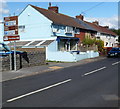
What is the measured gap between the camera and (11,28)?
1459 cm

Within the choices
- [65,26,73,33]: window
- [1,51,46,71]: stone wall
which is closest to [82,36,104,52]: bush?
[65,26,73,33]: window

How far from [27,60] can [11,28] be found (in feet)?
11.3

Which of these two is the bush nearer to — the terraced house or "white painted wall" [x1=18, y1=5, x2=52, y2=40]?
the terraced house

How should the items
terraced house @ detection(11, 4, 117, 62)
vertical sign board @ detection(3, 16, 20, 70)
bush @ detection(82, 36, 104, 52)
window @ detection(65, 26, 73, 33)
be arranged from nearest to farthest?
vertical sign board @ detection(3, 16, 20, 70) → terraced house @ detection(11, 4, 117, 62) → window @ detection(65, 26, 73, 33) → bush @ detection(82, 36, 104, 52)

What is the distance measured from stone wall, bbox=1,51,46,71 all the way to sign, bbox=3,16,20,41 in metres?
1.63

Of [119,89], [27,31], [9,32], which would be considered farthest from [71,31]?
[119,89]

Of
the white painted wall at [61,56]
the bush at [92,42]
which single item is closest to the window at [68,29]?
the bush at [92,42]

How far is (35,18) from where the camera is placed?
31812mm

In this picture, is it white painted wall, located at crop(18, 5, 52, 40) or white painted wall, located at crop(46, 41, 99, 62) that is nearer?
white painted wall, located at crop(46, 41, 99, 62)

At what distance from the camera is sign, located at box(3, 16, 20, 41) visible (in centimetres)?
1440

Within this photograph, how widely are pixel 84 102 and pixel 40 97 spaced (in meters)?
1.73

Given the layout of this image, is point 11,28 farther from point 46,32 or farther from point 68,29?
point 68,29

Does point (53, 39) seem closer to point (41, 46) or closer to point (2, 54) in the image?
point (41, 46)

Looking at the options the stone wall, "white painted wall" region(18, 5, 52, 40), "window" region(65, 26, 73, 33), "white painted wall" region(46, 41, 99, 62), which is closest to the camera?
the stone wall
